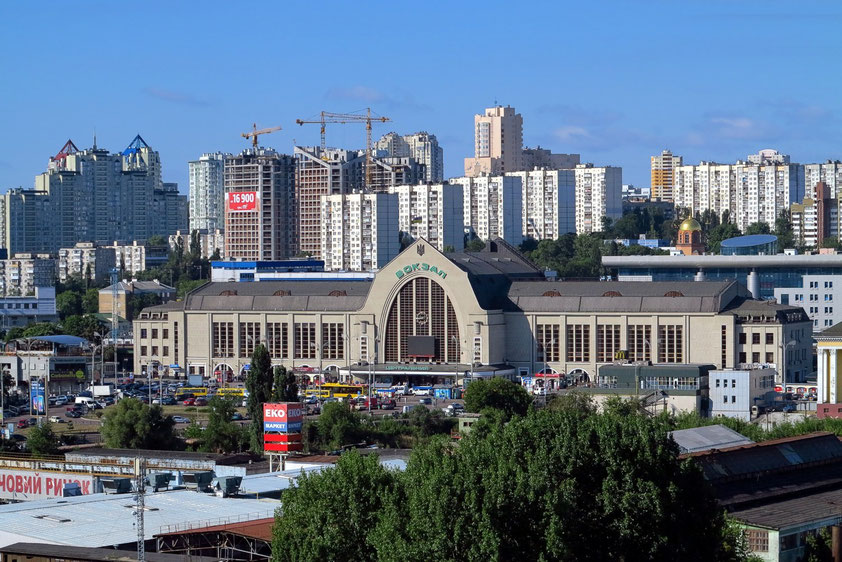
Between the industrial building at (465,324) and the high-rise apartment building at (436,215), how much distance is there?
1928 inches

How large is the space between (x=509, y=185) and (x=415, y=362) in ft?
259

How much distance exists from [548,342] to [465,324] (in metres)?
4.51

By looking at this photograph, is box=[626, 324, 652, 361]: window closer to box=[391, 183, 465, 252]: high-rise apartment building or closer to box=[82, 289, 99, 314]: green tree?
box=[391, 183, 465, 252]: high-rise apartment building

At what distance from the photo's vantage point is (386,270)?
95.2 m

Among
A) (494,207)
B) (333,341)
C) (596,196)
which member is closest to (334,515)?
(333,341)

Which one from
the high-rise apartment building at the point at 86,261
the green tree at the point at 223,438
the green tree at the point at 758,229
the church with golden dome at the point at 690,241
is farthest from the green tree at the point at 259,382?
the high-rise apartment building at the point at 86,261

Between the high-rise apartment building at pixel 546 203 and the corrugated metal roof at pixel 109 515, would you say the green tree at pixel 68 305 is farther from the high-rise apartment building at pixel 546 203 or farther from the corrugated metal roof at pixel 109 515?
the corrugated metal roof at pixel 109 515

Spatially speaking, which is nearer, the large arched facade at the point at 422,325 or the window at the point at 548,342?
the window at the point at 548,342

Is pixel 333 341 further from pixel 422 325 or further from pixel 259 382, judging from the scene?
pixel 259 382

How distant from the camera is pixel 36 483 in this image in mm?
50969

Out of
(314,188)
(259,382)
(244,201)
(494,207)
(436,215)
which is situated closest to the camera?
(259,382)

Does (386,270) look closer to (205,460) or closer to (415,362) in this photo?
(415,362)

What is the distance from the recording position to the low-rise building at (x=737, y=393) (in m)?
75.9

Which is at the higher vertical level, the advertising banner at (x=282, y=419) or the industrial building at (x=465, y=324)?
the industrial building at (x=465, y=324)
